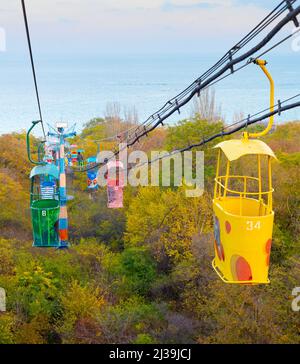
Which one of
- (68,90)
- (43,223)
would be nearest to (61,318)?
(43,223)

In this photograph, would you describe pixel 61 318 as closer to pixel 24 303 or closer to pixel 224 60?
pixel 24 303

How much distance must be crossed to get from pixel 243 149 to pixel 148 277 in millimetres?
16235

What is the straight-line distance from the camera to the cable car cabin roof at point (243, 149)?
611cm

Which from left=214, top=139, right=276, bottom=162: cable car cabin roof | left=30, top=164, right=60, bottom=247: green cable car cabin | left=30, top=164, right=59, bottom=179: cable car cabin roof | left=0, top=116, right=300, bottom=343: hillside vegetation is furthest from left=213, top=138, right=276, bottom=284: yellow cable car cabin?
left=0, top=116, right=300, bottom=343: hillside vegetation

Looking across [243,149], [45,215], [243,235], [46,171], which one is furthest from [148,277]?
[243,149]

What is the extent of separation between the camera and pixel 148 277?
71.1 feet

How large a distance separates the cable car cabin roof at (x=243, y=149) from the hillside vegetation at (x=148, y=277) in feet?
32.7

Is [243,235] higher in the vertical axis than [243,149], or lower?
lower

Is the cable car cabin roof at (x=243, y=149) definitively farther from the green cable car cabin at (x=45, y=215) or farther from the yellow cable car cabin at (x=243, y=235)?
the green cable car cabin at (x=45, y=215)

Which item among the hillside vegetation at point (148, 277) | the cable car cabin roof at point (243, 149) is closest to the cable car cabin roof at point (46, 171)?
the cable car cabin roof at point (243, 149)

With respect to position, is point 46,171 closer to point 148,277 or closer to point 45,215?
point 45,215

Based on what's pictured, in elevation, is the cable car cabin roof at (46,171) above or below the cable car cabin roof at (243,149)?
below

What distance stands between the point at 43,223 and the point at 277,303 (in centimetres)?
846

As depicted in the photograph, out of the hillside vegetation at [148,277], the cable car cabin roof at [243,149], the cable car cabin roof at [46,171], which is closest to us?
the cable car cabin roof at [243,149]
